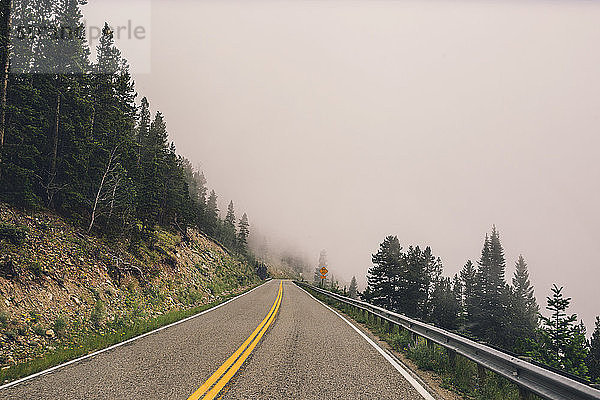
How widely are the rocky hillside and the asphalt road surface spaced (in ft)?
10.7

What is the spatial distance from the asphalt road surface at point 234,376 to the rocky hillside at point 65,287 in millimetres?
3255

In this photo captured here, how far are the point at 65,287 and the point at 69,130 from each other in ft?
37.2

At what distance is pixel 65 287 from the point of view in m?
13.4

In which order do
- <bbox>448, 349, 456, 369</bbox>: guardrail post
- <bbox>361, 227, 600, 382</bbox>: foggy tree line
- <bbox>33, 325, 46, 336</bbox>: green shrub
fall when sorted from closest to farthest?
1. <bbox>448, 349, 456, 369</bbox>: guardrail post
2. <bbox>33, 325, 46, 336</bbox>: green shrub
3. <bbox>361, 227, 600, 382</bbox>: foggy tree line

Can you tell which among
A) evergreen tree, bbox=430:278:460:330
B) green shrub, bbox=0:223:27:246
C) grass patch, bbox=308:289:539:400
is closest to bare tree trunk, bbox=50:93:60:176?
green shrub, bbox=0:223:27:246

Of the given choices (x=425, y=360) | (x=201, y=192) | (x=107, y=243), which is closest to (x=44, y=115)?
(x=107, y=243)

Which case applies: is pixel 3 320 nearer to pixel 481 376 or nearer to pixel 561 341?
pixel 481 376

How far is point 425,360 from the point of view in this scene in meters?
7.47

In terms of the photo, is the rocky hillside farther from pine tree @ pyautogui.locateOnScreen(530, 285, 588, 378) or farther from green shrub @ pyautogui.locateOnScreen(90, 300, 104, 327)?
pine tree @ pyautogui.locateOnScreen(530, 285, 588, 378)

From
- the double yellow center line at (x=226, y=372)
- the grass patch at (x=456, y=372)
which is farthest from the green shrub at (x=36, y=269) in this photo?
the grass patch at (x=456, y=372)

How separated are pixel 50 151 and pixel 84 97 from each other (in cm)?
414

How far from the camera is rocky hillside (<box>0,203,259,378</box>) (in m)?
9.98

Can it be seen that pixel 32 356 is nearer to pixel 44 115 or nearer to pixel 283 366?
pixel 283 366

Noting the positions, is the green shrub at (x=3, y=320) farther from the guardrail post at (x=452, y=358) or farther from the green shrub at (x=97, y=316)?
the guardrail post at (x=452, y=358)
